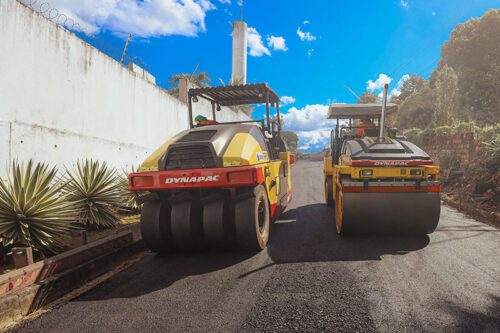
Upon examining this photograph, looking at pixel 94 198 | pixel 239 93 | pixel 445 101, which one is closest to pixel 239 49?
pixel 445 101

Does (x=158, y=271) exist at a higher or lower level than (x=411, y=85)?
lower

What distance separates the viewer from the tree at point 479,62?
95.9 feet

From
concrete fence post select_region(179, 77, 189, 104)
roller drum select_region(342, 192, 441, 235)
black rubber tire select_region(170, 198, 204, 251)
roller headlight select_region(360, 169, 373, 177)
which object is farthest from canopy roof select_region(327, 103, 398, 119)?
concrete fence post select_region(179, 77, 189, 104)

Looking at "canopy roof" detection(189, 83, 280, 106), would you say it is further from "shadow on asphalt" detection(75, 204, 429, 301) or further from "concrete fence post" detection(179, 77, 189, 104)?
"concrete fence post" detection(179, 77, 189, 104)

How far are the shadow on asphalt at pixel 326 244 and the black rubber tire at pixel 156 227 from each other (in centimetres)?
153

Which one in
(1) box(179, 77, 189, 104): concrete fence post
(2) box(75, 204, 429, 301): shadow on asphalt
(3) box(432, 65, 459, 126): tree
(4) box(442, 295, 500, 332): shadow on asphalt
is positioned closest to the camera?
(4) box(442, 295, 500, 332): shadow on asphalt

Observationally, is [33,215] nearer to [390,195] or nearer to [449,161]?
[390,195]

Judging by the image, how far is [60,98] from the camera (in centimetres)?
704

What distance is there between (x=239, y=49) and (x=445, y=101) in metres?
25.0

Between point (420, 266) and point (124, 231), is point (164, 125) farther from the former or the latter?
point (420, 266)

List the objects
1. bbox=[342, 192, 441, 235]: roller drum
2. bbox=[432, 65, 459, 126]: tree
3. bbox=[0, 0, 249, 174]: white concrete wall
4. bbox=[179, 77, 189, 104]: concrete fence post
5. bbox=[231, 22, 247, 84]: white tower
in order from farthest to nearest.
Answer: bbox=[231, 22, 247, 84]: white tower < bbox=[432, 65, 459, 126]: tree < bbox=[179, 77, 189, 104]: concrete fence post < bbox=[0, 0, 249, 174]: white concrete wall < bbox=[342, 192, 441, 235]: roller drum

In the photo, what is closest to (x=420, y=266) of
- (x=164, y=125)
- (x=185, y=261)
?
(x=185, y=261)

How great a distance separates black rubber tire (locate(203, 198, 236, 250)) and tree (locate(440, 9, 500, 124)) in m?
31.1

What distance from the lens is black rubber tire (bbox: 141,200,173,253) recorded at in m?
4.48
